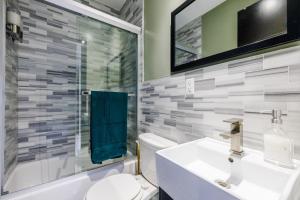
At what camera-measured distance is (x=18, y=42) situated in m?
1.53

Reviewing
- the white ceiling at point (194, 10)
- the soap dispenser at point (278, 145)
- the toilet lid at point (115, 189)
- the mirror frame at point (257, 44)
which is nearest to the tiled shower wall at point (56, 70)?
the toilet lid at point (115, 189)

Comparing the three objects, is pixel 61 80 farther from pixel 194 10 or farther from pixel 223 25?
pixel 223 25

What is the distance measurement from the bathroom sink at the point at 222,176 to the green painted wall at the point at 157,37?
0.75 metres

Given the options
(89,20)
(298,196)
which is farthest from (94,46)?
(298,196)

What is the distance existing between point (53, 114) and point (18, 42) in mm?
842

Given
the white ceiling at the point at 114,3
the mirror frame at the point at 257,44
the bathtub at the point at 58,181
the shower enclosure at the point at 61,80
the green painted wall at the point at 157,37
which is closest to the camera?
the mirror frame at the point at 257,44

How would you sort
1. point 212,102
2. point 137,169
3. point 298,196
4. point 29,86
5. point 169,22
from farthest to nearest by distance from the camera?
point 29,86
point 137,169
point 169,22
point 212,102
point 298,196

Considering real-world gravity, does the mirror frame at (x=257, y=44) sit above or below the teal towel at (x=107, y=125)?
above

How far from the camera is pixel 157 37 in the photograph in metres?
1.46

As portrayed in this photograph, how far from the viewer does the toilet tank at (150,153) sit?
1.15m

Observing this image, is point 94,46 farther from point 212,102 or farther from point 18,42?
point 212,102

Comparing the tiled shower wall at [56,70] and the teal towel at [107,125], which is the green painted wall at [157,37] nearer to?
the tiled shower wall at [56,70]

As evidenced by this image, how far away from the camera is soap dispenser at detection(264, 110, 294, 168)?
21.5 inches

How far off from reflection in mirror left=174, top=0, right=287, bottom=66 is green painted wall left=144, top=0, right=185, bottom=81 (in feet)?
0.49
